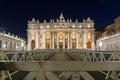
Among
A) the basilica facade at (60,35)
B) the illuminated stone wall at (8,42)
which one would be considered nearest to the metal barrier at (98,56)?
the illuminated stone wall at (8,42)

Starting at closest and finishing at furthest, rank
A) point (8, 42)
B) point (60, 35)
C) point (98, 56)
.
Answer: point (98, 56), point (8, 42), point (60, 35)

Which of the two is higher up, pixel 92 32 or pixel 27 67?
pixel 92 32

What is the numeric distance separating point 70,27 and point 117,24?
128 feet

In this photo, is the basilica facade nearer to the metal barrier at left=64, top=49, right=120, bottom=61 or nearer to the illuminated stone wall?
the illuminated stone wall

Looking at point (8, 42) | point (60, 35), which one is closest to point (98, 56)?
point (8, 42)

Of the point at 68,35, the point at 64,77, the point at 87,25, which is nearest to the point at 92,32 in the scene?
the point at 87,25

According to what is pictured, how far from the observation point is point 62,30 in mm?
153875

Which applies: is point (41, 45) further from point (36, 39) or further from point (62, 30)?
point (62, 30)

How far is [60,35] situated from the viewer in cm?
15450

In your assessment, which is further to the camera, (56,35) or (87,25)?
(87,25)

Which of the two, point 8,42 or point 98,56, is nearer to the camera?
point 98,56

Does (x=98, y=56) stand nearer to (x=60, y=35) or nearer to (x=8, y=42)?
(x=8, y=42)

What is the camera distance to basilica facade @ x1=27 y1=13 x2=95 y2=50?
15450 cm

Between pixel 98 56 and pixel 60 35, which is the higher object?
pixel 60 35
